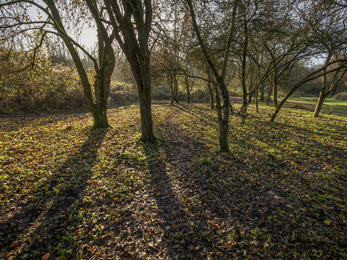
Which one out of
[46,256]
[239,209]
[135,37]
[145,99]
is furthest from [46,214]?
[135,37]

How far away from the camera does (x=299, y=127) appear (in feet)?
36.0

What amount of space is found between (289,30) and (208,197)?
11.5 meters

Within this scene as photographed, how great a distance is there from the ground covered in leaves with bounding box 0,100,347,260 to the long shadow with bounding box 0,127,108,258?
0.06 ft

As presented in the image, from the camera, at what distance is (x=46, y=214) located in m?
3.33

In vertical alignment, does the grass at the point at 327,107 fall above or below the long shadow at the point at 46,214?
above

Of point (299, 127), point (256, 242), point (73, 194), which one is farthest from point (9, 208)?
point (299, 127)

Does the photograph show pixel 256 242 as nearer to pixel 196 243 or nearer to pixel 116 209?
pixel 196 243

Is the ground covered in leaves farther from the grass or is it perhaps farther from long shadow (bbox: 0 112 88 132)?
the grass

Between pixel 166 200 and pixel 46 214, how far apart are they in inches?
103

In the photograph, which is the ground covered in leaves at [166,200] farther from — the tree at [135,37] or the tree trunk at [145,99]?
the tree at [135,37]

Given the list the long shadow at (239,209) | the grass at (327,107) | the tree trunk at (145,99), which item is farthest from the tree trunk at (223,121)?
the grass at (327,107)

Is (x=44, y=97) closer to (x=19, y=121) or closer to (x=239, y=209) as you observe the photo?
(x=19, y=121)

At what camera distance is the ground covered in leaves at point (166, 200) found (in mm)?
2883

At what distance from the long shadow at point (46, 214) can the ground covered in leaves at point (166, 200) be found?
0.06ft
